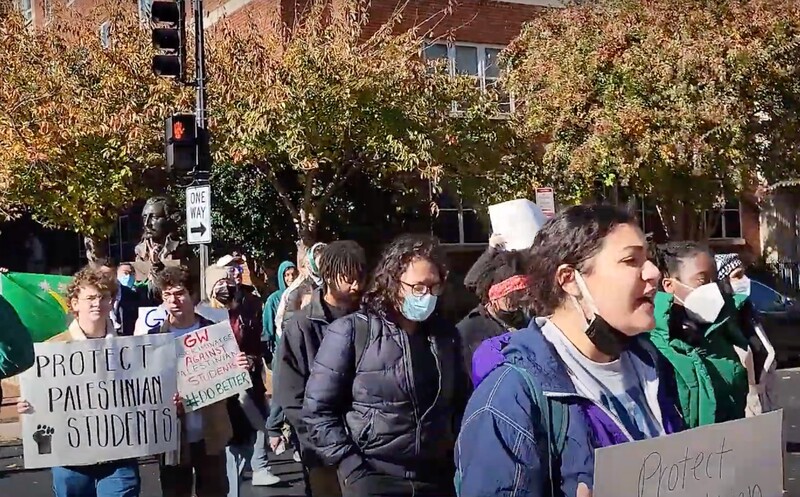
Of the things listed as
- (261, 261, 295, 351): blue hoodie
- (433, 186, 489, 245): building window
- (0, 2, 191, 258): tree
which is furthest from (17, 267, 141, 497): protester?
(433, 186, 489, 245): building window

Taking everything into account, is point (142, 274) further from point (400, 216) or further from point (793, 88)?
point (793, 88)

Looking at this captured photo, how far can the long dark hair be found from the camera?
4398mm

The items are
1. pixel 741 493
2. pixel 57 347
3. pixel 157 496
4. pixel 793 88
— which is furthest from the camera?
pixel 793 88

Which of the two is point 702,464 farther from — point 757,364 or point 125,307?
point 125,307

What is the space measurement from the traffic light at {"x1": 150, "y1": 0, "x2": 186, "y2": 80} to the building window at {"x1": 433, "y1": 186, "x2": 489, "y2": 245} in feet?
32.9

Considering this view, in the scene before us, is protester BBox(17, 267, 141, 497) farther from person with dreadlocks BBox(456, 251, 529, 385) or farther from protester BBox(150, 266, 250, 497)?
person with dreadlocks BBox(456, 251, 529, 385)

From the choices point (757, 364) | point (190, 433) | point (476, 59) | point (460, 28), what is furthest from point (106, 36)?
point (757, 364)

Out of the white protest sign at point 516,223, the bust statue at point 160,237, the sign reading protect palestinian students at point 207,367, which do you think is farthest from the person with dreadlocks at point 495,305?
the bust statue at point 160,237

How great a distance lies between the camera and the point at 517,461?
2.32 meters

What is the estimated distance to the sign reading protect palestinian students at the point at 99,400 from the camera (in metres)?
5.39

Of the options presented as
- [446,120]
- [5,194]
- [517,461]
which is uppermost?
[446,120]

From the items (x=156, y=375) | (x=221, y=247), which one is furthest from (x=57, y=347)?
(x=221, y=247)

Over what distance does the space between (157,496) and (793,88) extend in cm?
1344

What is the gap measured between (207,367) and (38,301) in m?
1.99
